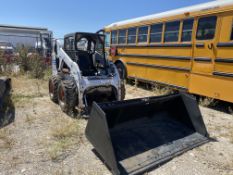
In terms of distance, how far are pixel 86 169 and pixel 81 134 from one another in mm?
1041

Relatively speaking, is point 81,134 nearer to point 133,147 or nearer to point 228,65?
point 133,147

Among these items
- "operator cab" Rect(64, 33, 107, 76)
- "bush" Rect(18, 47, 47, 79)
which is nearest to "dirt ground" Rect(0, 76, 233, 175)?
"operator cab" Rect(64, 33, 107, 76)

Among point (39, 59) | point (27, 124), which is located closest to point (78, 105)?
point (27, 124)

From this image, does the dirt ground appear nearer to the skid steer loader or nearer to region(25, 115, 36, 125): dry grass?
region(25, 115, 36, 125): dry grass

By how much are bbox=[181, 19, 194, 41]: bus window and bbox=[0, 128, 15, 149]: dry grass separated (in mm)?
4839

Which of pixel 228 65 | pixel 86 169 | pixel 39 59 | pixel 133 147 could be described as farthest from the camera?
pixel 39 59

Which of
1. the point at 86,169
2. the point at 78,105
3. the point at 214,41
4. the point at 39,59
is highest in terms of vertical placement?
the point at 214,41

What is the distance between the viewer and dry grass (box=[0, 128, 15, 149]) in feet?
10.8

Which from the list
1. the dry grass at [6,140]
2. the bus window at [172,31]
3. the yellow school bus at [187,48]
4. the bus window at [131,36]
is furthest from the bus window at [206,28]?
the dry grass at [6,140]

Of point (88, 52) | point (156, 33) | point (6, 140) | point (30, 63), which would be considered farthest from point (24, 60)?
point (6, 140)

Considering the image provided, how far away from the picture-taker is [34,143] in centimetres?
346

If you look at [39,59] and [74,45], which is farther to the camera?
[39,59]

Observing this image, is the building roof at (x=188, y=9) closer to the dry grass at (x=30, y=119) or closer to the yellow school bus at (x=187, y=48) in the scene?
the yellow school bus at (x=187, y=48)

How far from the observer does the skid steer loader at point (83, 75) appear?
14.7 feet
